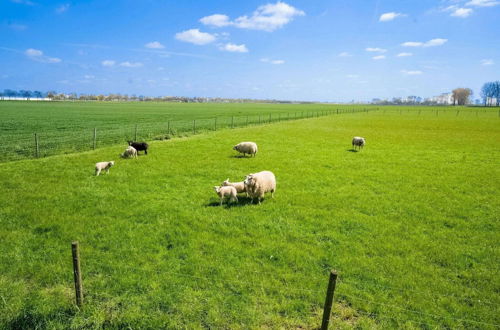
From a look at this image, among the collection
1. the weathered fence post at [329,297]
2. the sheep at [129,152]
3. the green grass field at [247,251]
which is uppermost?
the sheep at [129,152]

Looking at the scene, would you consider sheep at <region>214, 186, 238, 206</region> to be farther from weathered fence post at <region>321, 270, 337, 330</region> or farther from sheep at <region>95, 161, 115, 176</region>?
sheep at <region>95, 161, 115, 176</region>

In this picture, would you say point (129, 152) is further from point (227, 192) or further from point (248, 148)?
point (227, 192)

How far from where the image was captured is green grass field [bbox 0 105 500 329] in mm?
5719

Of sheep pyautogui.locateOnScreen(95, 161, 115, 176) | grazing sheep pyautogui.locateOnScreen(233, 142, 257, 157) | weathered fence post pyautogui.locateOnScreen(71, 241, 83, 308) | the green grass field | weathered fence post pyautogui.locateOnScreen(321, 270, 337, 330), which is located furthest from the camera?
grazing sheep pyautogui.locateOnScreen(233, 142, 257, 157)

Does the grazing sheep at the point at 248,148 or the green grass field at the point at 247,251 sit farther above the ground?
the grazing sheep at the point at 248,148

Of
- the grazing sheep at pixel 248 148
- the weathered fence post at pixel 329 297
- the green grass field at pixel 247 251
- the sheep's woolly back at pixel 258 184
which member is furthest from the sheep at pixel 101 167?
the weathered fence post at pixel 329 297

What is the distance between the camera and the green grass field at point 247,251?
18.8ft

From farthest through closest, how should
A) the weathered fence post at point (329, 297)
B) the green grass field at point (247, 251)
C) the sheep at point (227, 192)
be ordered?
the sheep at point (227, 192), the green grass field at point (247, 251), the weathered fence post at point (329, 297)

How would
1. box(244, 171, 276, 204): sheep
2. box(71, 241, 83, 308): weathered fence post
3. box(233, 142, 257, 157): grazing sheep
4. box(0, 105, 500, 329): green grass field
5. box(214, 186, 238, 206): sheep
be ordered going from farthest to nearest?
1. box(233, 142, 257, 157): grazing sheep
2. box(244, 171, 276, 204): sheep
3. box(214, 186, 238, 206): sheep
4. box(0, 105, 500, 329): green grass field
5. box(71, 241, 83, 308): weathered fence post

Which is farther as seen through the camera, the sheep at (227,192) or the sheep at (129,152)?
the sheep at (129,152)

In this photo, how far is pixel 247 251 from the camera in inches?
306

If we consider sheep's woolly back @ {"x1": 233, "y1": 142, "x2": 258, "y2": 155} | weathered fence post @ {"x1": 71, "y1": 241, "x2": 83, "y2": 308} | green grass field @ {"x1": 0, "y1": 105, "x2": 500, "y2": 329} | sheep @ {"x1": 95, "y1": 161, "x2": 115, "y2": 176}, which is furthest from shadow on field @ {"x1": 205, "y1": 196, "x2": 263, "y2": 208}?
sheep's woolly back @ {"x1": 233, "y1": 142, "x2": 258, "y2": 155}

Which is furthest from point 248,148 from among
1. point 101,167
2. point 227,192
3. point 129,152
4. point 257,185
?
point 227,192

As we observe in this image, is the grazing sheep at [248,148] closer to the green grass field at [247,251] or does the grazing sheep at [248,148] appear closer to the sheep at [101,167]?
the green grass field at [247,251]
